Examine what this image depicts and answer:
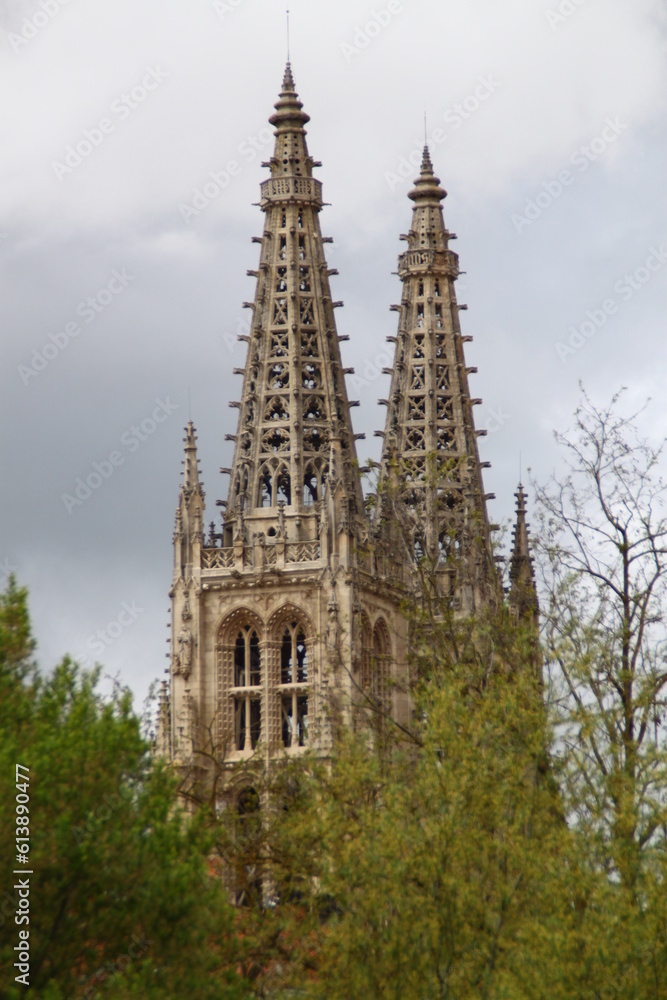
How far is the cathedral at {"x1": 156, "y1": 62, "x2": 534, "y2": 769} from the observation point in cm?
10819

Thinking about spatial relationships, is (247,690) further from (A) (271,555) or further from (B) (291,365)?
(B) (291,365)

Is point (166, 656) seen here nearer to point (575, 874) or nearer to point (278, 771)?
point (278, 771)

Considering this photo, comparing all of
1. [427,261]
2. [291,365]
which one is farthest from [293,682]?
[427,261]

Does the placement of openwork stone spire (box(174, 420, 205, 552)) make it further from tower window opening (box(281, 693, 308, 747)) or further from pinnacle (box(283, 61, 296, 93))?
pinnacle (box(283, 61, 296, 93))

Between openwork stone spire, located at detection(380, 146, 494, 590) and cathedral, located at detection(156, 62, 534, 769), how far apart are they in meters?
0.28

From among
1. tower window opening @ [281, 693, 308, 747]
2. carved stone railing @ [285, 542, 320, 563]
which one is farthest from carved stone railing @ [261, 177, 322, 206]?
tower window opening @ [281, 693, 308, 747]

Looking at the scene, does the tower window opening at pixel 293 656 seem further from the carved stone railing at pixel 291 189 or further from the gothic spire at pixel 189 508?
the carved stone railing at pixel 291 189

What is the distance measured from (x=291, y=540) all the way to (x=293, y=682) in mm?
5758

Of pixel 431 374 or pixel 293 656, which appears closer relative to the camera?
pixel 293 656

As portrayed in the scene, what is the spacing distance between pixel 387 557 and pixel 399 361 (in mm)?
14182

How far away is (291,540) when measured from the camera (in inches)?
4323

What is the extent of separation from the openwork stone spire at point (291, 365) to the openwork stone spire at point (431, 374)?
22.7 ft

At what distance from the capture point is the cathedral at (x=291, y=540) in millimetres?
108188

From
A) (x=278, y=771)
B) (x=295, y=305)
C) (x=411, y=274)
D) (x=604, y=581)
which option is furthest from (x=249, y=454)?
(x=604, y=581)
